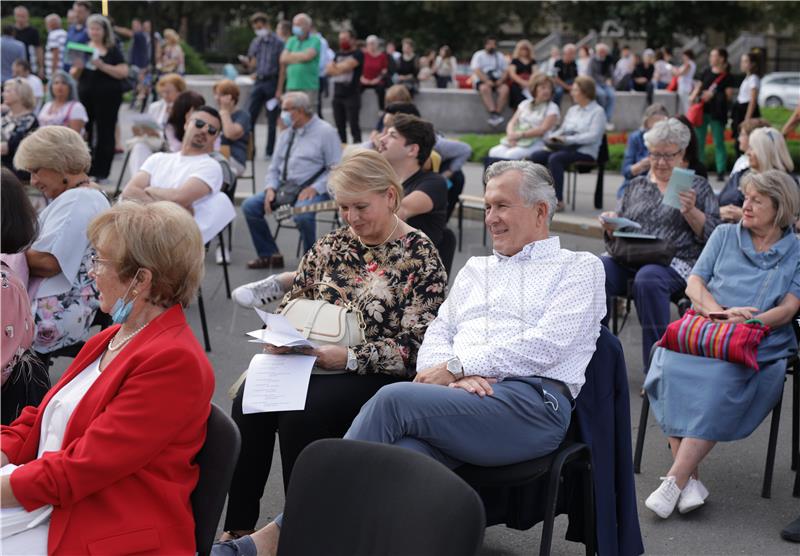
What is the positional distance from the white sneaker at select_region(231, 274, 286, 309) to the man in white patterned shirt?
0.83 metres

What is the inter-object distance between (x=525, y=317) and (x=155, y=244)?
1348 millimetres

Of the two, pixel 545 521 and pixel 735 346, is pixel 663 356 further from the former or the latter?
pixel 545 521

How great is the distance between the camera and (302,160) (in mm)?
8656

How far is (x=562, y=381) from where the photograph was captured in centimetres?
354

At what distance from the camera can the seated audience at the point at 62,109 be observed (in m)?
11.1

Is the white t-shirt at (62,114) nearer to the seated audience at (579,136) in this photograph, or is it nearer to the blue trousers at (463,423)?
the seated audience at (579,136)

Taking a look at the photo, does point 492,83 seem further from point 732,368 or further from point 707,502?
point 707,502

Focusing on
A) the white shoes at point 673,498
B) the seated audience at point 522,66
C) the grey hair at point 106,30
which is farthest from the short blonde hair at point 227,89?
the seated audience at point 522,66

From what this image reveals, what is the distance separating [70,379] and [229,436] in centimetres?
60

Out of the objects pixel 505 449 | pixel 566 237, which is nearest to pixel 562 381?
pixel 505 449

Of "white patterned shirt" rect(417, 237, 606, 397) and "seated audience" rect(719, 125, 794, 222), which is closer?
"white patterned shirt" rect(417, 237, 606, 397)

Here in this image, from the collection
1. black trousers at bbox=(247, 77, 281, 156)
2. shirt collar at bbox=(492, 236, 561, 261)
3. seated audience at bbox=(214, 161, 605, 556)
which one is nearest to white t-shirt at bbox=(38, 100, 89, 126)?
black trousers at bbox=(247, 77, 281, 156)

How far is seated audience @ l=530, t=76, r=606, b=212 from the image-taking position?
36.0ft

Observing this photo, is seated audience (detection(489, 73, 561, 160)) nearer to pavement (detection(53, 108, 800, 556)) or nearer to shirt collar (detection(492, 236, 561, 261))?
pavement (detection(53, 108, 800, 556))
